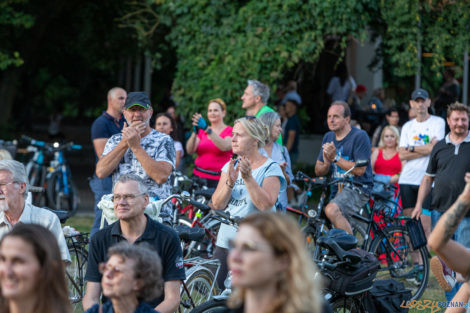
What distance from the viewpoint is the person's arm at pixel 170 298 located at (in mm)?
4773

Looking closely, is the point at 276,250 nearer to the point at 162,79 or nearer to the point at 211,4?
the point at 211,4

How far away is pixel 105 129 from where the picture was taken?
8.31 meters

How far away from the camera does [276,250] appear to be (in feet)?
10.1

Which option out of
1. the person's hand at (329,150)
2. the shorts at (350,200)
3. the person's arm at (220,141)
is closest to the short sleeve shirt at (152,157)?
the person's hand at (329,150)

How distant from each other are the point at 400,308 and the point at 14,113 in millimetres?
23127

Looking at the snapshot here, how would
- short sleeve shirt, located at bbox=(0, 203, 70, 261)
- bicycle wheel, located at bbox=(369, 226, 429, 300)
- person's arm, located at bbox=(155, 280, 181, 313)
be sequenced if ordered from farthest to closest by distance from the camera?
bicycle wheel, located at bbox=(369, 226, 429, 300), short sleeve shirt, located at bbox=(0, 203, 70, 261), person's arm, located at bbox=(155, 280, 181, 313)

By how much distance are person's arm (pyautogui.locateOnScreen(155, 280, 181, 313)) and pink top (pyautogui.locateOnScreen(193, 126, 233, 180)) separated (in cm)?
459

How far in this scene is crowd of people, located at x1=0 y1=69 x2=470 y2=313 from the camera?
3.08m

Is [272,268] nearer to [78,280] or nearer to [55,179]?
[78,280]

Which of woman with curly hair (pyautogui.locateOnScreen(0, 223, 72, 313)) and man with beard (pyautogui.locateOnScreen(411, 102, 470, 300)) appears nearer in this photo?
woman with curly hair (pyautogui.locateOnScreen(0, 223, 72, 313))

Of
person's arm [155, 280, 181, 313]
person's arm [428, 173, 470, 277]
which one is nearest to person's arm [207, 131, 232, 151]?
person's arm [155, 280, 181, 313]

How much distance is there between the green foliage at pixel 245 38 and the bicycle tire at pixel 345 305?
288 inches

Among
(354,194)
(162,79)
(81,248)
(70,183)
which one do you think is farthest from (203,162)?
(162,79)

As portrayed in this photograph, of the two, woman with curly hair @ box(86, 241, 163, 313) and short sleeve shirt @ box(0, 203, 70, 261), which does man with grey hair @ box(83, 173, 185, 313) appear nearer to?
short sleeve shirt @ box(0, 203, 70, 261)
